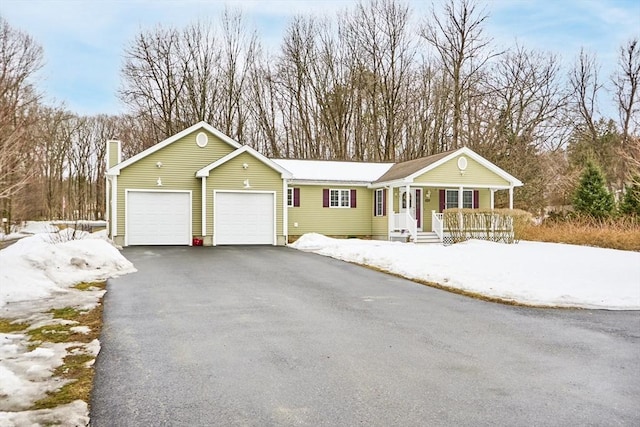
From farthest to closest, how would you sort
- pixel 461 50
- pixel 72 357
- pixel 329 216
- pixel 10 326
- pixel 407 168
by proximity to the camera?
pixel 461 50 → pixel 329 216 → pixel 407 168 → pixel 10 326 → pixel 72 357

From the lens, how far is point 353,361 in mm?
5137

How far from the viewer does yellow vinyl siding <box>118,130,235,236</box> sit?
1938 cm

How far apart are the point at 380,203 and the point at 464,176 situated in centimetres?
→ 411

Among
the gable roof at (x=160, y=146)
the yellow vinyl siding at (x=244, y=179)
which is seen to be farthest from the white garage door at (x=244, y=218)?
the gable roof at (x=160, y=146)

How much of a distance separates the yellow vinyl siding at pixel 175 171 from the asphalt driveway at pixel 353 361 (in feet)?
35.4

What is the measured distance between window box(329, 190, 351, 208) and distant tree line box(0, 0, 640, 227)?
10.7m

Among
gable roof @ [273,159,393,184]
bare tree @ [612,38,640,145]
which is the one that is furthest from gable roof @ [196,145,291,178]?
bare tree @ [612,38,640,145]

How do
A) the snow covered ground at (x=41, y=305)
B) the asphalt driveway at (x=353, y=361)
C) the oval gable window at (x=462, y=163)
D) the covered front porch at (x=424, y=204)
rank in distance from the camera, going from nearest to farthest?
the snow covered ground at (x=41, y=305)
the asphalt driveway at (x=353, y=361)
the covered front porch at (x=424, y=204)
the oval gable window at (x=462, y=163)

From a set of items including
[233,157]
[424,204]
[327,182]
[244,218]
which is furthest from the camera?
[327,182]

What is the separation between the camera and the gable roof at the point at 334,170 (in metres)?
23.9

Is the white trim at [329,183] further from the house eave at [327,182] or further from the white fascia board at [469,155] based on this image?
the white fascia board at [469,155]

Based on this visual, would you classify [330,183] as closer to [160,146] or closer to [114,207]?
[160,146]

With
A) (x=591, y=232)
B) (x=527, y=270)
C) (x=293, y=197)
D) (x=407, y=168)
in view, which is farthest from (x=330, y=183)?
(x=527, y=270)

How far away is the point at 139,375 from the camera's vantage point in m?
4.61
